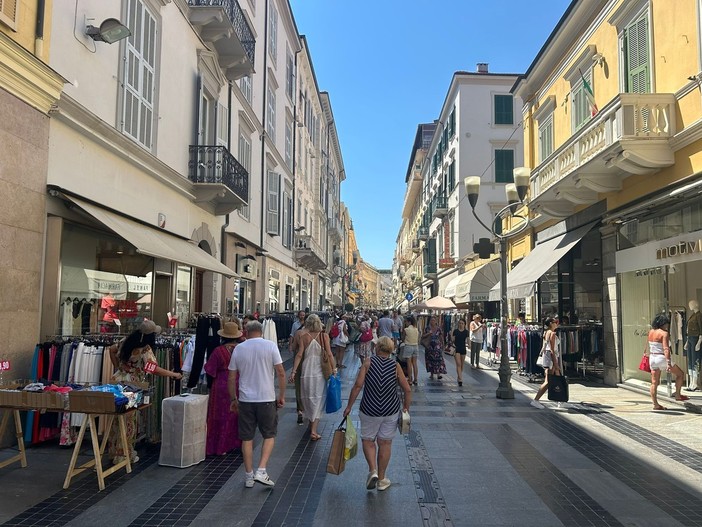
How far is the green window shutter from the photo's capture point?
1105cm

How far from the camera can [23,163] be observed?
6977 mm

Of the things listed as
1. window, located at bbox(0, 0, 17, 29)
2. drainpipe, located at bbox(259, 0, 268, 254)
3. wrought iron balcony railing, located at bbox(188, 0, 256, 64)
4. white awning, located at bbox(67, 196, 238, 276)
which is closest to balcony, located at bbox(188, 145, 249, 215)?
white awning, located at bbox(67, 196, 238, 276)

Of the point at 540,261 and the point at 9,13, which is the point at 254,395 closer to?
the point at 9,13

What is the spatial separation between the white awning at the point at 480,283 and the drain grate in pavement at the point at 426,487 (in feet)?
52.4

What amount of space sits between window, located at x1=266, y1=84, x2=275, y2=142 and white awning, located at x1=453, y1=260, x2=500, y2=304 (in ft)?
34.8

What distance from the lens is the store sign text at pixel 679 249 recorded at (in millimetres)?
9250

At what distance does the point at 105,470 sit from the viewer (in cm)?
582

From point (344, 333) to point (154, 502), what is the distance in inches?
437

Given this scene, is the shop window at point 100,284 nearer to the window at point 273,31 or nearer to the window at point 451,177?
the window at point 273,31

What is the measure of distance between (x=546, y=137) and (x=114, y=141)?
43.3ft

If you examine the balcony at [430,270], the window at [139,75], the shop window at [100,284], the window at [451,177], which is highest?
the window at [451,177]

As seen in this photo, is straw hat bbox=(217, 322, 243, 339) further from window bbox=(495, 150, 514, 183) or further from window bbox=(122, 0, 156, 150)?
window bbox=(495, 150, 514, 183)

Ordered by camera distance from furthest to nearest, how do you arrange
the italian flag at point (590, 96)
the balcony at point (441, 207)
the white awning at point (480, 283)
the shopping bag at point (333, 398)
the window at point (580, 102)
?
the balcony at point (441, 207)
the white awning at point (480, 283)
the window at point (580, 102)
the italian flag at point (590, 96)
the shopping bag at point (333, 398)

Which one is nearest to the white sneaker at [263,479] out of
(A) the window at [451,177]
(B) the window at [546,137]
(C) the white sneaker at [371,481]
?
(C) the white sneaker at [371,481]
